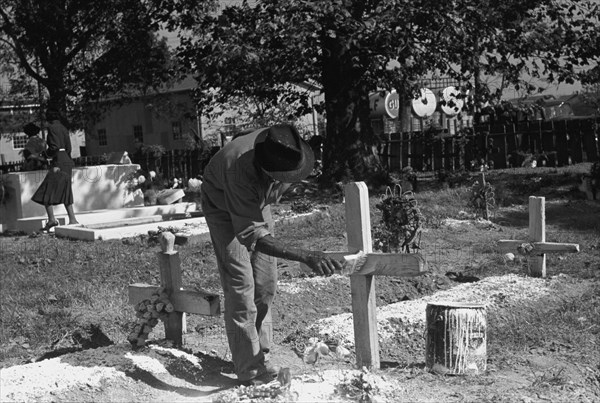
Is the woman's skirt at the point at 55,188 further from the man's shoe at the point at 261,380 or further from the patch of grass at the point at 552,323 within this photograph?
the man's shoe at the point at 261,380

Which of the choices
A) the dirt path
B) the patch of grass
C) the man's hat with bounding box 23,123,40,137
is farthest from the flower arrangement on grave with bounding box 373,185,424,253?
the man's hat with bounding box 23,123,40,137

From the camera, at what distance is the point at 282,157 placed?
4.78m

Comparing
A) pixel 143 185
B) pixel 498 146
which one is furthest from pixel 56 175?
pixel 498 146

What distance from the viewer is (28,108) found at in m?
33.2

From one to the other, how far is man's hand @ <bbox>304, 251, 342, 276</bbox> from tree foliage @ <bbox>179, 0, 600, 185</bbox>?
1042cm

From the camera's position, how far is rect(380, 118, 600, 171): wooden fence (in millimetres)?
23047

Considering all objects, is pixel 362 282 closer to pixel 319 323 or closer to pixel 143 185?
pixel 319 323

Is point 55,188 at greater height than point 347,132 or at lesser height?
lesser

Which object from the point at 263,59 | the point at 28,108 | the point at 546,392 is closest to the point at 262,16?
the point at 263,59

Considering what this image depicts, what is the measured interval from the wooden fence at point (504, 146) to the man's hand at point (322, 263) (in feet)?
56.9

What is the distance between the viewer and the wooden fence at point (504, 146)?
2305 cm

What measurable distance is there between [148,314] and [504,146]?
1957cm

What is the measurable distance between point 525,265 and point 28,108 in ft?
90.3

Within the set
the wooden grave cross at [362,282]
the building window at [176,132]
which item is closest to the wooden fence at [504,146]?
the wooden grave cross at [362,282]
